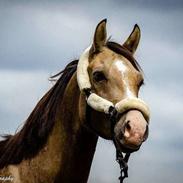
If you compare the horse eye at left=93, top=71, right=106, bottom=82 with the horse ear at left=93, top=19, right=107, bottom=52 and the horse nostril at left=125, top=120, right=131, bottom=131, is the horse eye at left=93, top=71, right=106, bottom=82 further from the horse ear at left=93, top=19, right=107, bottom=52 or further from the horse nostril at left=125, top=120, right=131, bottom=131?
the horse nostril at left=125, top=120, right=131, bottom=131

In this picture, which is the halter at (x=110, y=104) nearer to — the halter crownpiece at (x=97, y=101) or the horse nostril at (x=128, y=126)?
the halter crownpiece at (x=97, y=101)

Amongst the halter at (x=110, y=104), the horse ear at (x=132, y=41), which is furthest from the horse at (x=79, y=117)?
the horse ear at (x=132, y=41)

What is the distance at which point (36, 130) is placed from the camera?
28.1ft

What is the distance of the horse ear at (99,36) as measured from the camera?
861cm

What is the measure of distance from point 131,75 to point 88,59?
0.84 meters

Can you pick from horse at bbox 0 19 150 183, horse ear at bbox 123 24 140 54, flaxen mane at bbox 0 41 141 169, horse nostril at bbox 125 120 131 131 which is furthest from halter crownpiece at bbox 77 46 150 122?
horse ear at bbox 123 24 140 54

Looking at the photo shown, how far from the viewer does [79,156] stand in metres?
8.18

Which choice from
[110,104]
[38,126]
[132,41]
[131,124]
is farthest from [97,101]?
[132,41]

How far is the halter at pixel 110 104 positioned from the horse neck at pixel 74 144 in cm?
28

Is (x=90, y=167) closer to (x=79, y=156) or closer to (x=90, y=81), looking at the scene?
(x=79, y=156)

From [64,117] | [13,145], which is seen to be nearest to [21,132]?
[13,145]

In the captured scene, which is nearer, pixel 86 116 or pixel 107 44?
pixel 86 116

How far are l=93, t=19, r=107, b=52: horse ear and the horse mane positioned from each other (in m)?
0.63

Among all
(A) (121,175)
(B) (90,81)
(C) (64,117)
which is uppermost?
(B) (90,81)
